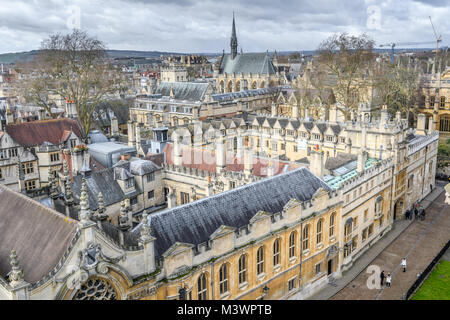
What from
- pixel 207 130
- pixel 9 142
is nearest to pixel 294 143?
pixel 207 130

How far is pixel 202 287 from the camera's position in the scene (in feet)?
53.4

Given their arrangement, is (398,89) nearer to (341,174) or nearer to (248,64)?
Result: (248,64)

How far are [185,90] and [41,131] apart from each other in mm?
26625

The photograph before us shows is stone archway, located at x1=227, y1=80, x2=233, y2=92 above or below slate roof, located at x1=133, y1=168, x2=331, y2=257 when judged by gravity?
above

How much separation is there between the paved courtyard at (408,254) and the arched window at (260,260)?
5630 millimetres

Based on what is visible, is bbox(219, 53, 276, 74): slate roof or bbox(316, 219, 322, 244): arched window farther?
bbox(219, 53, 276, 74): slate roof

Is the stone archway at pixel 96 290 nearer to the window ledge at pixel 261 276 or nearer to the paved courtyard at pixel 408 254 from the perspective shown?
the window ledge at pixel 261 276

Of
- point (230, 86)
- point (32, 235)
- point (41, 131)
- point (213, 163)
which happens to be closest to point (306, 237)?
point (213, 163)

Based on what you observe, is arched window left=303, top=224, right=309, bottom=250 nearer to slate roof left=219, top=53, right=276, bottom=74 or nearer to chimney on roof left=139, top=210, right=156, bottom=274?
chimney on roof left=139, top=210, right=156, bottom=274

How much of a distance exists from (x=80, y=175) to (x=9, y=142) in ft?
36.7

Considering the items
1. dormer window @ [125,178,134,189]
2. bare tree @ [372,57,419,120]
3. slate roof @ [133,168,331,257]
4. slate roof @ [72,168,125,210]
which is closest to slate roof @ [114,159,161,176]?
dormer window @ [125,178,134,189]

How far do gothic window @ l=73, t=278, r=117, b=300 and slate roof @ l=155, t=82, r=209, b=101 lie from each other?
4369cm

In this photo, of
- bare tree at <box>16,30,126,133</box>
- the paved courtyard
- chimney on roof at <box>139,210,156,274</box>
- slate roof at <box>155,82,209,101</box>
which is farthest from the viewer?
slate roof at <box>155,82,209,101</box>

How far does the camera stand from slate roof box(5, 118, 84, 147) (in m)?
33.5
